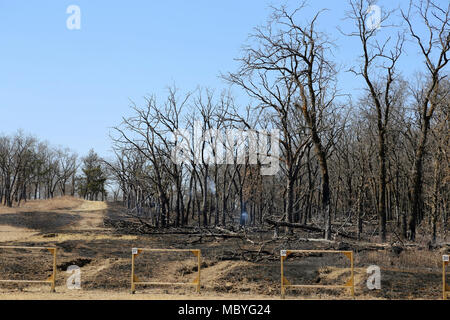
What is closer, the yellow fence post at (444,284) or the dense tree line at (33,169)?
the yellow fence post at (444,284)

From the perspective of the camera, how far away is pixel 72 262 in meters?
21.2

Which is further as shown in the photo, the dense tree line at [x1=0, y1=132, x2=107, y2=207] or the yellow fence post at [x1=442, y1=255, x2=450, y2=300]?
the dense tree line at [x1=0, y1=132, x2=107, y2=207]

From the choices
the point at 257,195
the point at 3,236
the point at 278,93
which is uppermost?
the point at 278,93

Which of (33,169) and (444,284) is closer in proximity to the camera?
(444,284)

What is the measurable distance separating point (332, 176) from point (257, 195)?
1275 centimetres

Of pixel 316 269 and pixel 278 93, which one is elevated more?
pixel 278 93

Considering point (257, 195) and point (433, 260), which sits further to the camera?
point (257, 195)

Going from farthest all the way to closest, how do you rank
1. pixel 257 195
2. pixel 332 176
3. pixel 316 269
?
pixel 332 176
pixel 257 195
pixel 316 269

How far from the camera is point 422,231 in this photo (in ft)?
119
